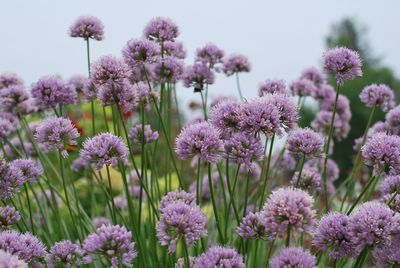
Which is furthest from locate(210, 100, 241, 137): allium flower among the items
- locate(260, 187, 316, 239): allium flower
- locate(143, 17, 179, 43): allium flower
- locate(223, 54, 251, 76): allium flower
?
locate(223, 54, 251, 76): allium flower

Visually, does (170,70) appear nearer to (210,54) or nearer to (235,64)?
(210,54)

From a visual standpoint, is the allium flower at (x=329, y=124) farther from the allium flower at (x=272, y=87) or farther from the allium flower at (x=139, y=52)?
the allium flower at (x=139, y=52)

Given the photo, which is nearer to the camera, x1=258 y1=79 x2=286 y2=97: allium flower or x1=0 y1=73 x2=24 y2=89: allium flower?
x1=258 y1=79 x2=286 y2=97: allium flower

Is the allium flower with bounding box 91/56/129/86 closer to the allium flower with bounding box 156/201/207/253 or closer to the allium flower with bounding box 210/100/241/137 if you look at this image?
the allium flower with bounding box 210/100/241/137

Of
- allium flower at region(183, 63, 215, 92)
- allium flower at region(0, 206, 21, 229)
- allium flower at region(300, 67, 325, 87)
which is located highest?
allium flower at region(183, 63, 215, 92)

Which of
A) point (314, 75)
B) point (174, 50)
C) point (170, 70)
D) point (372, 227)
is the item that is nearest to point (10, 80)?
point (174, 50)

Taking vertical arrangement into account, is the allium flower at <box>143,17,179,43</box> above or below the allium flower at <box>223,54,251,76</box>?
above
